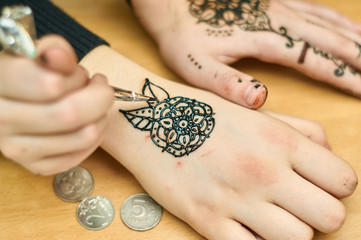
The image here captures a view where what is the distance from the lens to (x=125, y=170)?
0.84 metres

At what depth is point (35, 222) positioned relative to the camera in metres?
0.74

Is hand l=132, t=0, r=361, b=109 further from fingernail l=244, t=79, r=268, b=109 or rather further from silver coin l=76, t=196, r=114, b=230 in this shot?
silver coin l=76, t=196, r=114, b=230

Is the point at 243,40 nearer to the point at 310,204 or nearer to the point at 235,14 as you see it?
the point at 235,14

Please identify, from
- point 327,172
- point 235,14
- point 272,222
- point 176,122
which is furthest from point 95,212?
point 235,14

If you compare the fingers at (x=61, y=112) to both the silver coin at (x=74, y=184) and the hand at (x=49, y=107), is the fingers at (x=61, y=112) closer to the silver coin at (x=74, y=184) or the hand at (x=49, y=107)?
the hand at (x=49, y=107)

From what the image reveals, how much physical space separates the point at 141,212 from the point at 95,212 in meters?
0.10

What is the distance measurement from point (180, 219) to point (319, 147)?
1.08ft

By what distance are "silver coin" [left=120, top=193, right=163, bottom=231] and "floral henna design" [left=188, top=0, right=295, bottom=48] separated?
500 mm

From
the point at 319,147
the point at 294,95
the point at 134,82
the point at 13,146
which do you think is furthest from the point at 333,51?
the point at 13,146

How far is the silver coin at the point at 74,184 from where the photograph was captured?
783 mm

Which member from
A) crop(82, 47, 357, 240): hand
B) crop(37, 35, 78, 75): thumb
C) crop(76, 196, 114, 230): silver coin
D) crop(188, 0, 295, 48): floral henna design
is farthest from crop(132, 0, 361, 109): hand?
crop(37, 35, 78, 75): thumb

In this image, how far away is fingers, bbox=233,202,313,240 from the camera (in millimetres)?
687

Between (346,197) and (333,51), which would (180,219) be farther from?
(333,51)

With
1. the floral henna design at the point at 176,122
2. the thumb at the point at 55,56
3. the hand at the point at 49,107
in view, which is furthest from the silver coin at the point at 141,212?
the thumb at the point at 55,56
